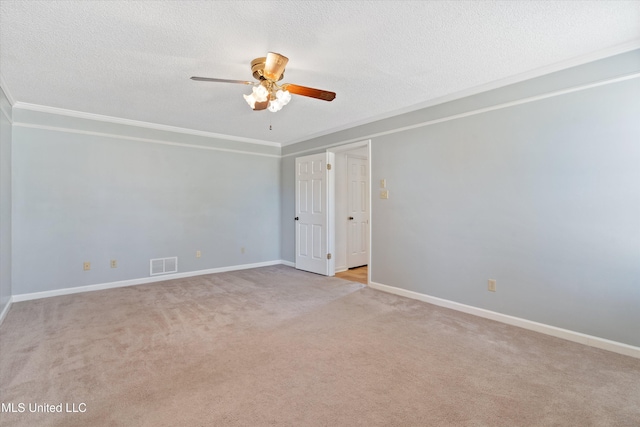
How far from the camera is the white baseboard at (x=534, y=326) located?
2438 millimetres

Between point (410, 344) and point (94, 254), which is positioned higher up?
point (94, 254)

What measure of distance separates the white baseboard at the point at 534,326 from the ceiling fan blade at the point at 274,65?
297 cm

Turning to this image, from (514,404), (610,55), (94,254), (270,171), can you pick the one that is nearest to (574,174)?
(610,55)

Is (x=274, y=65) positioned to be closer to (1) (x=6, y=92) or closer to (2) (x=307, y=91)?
(2) (x=307, y=91)

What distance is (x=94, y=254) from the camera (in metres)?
4.21

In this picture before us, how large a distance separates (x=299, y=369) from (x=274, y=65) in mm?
2293

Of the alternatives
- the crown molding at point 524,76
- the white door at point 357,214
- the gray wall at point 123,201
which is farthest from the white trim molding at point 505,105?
the gray wall at point 123,201

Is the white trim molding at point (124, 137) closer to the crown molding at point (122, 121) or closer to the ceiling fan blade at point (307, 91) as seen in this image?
the crown molding at point (122, 121)

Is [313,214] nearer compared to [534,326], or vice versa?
[534,326]

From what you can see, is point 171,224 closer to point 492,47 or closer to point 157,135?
point 157,135

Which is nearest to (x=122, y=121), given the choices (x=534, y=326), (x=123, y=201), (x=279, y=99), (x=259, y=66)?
(x=123, y=201)

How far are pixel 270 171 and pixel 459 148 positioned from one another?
3648 millimetres

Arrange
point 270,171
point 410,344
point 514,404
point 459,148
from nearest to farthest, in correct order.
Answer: point 514,404 → point 410,344 → point 459,148 → point 270,171

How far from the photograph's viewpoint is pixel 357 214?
19.0ft
